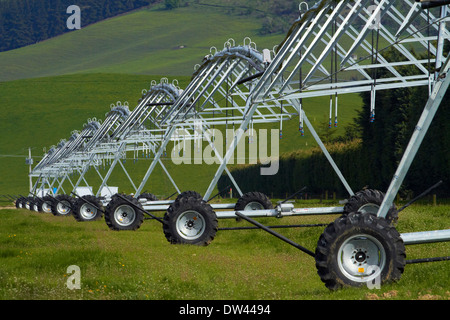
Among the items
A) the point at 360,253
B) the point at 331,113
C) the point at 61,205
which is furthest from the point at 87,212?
the point at 360,253

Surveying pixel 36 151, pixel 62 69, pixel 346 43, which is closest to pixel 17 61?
pixel 62 69

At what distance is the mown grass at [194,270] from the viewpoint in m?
9.83

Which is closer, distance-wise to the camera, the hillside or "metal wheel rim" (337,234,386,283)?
"metal wheel rim" (337,234,386,283)

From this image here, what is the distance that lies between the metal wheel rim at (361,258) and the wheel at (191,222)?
322 inches

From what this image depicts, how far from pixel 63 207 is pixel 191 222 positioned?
26712 millimetres

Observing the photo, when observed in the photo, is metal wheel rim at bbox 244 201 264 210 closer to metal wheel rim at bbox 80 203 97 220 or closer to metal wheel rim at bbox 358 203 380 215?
metal wheel rim at bbox 358 203 380 215

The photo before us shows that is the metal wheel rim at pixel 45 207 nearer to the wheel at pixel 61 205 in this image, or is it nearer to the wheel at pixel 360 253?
the wheel at pixel 61 205

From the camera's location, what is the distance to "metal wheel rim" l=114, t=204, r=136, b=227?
82.2 feet

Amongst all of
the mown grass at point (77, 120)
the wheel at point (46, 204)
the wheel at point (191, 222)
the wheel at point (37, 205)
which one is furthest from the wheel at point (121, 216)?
the mown grass at point (77, 120)

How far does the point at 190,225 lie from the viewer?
58.7 ft

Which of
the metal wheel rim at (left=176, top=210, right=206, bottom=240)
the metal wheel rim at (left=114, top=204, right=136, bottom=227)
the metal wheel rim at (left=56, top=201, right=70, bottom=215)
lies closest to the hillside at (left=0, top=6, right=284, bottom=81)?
the metal wheel rim at (left=56, top=201, right=70, bottom=215)

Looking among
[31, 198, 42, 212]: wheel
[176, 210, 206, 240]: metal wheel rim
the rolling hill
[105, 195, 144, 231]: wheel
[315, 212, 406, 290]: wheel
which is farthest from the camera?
the rolling hill

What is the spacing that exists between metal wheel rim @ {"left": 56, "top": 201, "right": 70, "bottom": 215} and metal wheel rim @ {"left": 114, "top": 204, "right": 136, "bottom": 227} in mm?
18393

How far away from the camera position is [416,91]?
38906 mm
